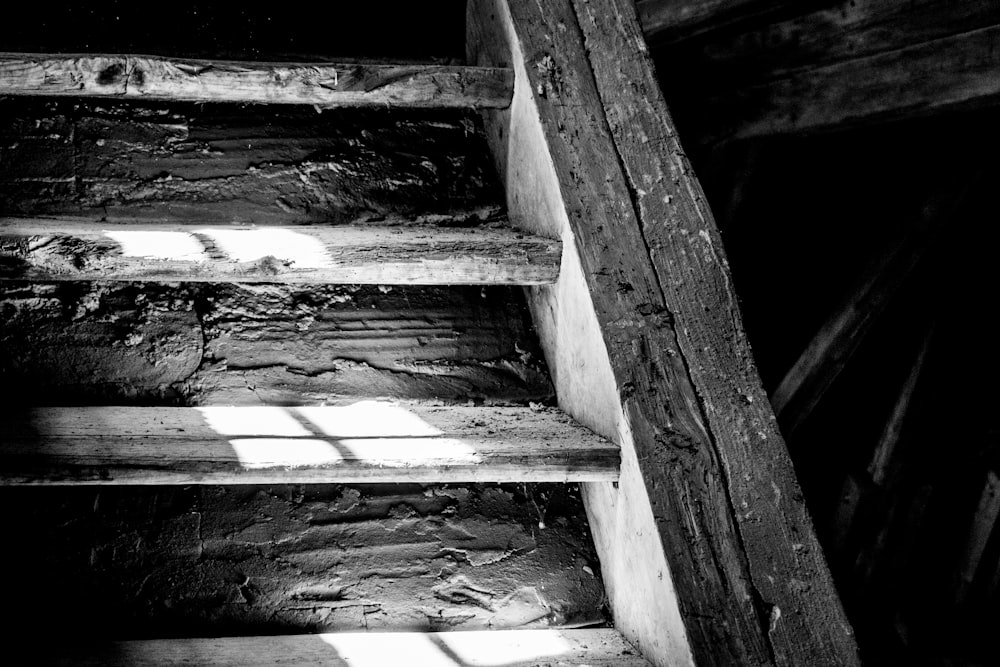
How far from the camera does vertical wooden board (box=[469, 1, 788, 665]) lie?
784 mm

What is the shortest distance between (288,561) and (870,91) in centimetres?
162

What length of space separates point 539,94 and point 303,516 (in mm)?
715

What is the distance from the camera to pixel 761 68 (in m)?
1.90

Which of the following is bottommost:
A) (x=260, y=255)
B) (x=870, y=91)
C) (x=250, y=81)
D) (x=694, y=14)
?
(x=260, y=255)

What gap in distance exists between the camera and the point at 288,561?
991mm

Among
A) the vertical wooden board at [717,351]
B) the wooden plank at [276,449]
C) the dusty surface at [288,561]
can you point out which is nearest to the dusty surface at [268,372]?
the dusty surface at [288,561]

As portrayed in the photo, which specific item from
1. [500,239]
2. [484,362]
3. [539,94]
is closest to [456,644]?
[484,362]

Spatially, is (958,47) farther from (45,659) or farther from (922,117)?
(45,659)

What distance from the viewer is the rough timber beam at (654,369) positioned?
0.78 metres

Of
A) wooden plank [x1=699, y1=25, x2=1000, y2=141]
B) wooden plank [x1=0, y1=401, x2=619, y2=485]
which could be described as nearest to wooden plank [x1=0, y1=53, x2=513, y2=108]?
wooden plank [x1=0, y1=401, x2=619, y2=485]

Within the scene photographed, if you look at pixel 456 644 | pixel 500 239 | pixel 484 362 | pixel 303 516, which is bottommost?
pixel 456 644

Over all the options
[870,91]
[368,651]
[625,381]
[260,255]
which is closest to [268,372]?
[260,255]

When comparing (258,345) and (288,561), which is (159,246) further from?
(288,561)

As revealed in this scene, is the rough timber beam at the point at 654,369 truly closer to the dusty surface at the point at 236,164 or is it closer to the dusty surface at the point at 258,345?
the dusty surface at the point at 258,345
